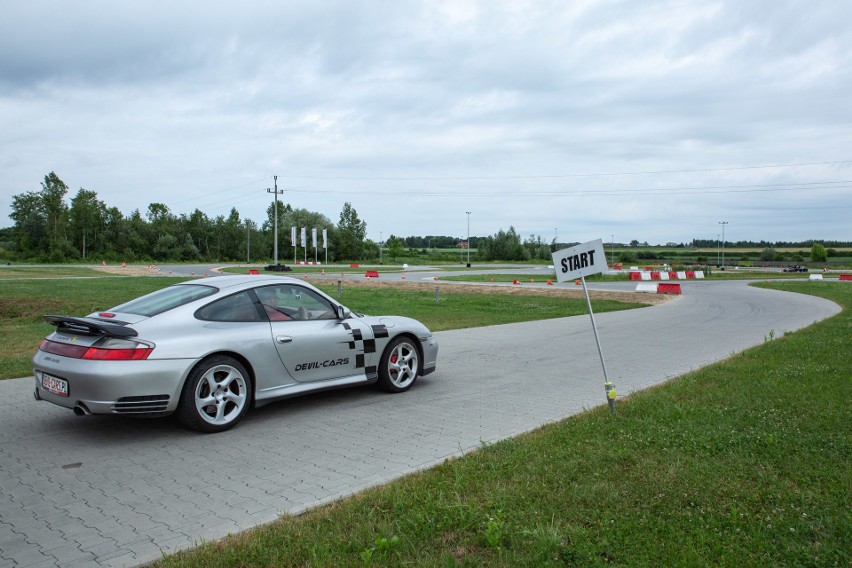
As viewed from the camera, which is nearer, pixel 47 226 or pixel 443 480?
pixel 443 480

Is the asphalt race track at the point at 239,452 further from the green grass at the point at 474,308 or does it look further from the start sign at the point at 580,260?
the green grass at the point at 474,308

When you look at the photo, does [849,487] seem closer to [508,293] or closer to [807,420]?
[807,420]

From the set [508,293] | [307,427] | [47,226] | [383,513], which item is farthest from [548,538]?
[47,226]

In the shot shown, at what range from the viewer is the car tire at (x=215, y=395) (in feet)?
18.1

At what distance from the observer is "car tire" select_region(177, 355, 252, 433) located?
552 cm

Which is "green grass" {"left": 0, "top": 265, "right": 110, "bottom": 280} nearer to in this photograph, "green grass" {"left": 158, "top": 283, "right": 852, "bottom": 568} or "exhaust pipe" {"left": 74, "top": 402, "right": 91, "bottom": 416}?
"exhaust pipe" {"left": 74, "top": 402, "right": 91, "bottom": 416}

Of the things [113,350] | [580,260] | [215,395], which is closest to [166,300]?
[113,350]

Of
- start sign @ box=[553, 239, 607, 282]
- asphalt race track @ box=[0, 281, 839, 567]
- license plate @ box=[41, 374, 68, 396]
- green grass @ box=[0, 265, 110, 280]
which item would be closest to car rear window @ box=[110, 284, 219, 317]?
license plate @ box=[41, 374, 68, 396]

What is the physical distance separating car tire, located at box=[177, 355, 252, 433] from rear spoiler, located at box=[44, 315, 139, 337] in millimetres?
674

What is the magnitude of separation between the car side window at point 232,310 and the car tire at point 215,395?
1.48 feet

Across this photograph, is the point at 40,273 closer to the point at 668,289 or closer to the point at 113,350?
the point at 668,289

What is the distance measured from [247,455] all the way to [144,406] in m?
1.00

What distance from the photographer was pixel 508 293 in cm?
2842

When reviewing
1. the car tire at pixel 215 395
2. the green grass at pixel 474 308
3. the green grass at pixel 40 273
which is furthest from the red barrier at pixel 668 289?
the green grass at pixel 40 273
